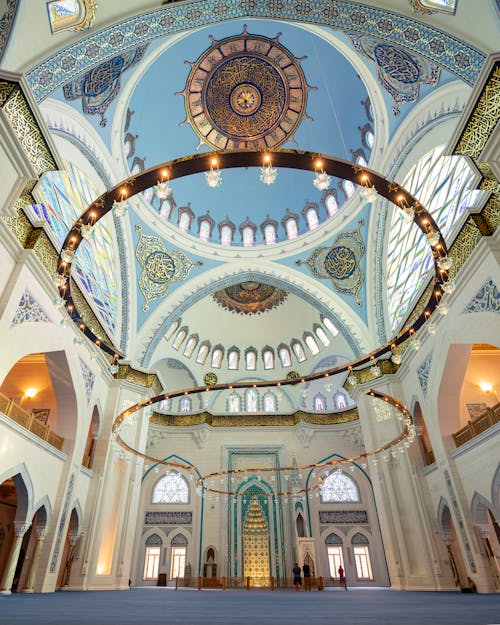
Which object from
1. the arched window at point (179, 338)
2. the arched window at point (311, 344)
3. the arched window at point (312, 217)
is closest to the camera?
the arched window at point (312, 217)

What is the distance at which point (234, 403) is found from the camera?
19188 mm

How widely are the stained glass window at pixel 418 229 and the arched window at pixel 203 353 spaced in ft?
31.1

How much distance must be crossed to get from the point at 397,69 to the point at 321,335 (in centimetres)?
1163

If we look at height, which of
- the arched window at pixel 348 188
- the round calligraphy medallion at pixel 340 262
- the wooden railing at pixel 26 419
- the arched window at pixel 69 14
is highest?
the arched window at pixel 348 188

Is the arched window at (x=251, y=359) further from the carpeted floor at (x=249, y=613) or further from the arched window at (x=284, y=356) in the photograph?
the carpeted floor at (x=249, y=613)

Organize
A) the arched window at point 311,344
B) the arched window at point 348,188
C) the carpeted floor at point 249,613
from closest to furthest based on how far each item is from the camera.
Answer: the carpeted floor at point 249,613 → the arched window at point 348,188 → the arched window at point 311,344

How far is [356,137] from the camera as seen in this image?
1373 centimetres

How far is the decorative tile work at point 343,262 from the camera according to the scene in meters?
14.2

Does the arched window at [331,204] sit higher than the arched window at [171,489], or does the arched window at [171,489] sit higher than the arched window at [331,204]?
the arched window at [331,204]

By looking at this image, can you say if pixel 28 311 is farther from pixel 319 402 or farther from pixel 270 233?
pixel 319 402

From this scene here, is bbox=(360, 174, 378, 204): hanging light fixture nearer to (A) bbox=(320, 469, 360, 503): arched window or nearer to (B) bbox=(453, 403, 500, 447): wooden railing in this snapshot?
(B) bbox=(453, 403, 500, 447): wooden railing

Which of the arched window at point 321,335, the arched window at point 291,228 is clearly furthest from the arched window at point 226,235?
the arched window at point 321,335

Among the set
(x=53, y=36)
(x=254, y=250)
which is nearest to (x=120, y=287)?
(x=254, y=250)

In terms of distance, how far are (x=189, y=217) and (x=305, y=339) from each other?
26.5 feet
